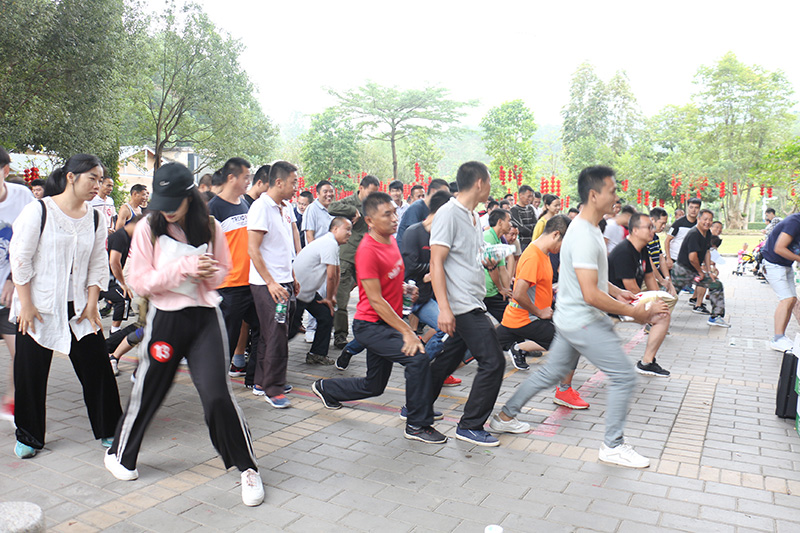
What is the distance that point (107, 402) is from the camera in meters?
4.14

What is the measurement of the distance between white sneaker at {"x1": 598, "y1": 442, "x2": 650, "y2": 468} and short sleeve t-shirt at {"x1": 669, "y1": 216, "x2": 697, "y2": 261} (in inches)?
321

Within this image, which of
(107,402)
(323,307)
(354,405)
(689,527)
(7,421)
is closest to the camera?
(689,527)

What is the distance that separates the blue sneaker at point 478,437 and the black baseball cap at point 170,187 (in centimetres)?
245

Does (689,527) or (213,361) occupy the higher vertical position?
(213,361)

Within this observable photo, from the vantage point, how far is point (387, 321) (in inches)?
168

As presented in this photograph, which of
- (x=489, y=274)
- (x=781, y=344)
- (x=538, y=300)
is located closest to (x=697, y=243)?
(x=781, y=344)

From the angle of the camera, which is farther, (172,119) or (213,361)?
(172,119)

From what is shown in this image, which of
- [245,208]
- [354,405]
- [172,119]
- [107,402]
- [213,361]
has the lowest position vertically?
[354,405]

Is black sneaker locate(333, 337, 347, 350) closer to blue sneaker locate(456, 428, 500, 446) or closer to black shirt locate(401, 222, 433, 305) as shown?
black shirt locate(401, 222, 433, 305)

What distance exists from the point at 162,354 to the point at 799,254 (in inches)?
259

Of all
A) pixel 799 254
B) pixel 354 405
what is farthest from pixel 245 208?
pixel 799 254

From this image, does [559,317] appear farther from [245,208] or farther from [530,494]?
[245,208]

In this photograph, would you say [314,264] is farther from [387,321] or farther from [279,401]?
[387,321]

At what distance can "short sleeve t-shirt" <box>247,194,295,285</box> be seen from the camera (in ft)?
16.3
